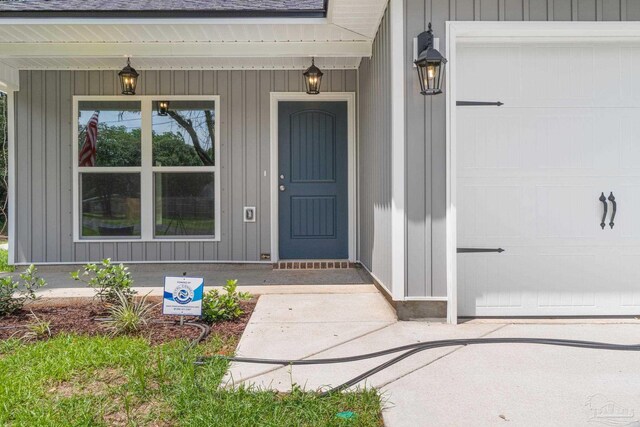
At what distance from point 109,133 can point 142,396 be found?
3.94 meters

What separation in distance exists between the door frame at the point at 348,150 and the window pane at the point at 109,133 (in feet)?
5.16

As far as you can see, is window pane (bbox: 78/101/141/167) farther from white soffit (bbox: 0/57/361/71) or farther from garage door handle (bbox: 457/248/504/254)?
garage door handle (bbox: 457/248/504/254)

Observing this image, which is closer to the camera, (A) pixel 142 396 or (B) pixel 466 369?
(A) pixel 142 396

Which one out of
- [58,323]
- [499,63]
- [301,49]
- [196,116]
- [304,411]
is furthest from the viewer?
[196,116]

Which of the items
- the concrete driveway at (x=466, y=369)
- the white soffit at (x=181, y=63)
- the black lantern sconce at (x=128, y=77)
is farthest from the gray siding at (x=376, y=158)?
the black lantern sconce at (x=128, y=77)

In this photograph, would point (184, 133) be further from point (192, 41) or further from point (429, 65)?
point (429, 65)

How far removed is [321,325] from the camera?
9.53ft

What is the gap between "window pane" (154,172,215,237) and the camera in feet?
16.4

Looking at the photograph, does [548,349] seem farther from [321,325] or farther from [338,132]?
[338,132]

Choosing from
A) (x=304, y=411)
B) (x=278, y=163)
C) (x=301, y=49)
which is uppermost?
(x=301, y=49)

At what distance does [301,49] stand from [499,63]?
76.9 inches

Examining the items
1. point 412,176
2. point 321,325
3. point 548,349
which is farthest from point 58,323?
point 548,349

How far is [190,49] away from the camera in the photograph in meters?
4.28

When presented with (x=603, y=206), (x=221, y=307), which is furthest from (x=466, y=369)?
(x=603, y=206)
